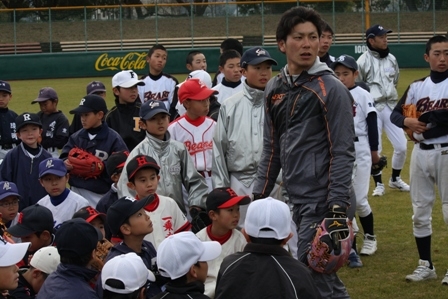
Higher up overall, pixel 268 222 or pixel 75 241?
pixel 268 222

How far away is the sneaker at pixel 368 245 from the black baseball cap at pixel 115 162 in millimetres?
2752

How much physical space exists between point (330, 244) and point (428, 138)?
8.49 feet

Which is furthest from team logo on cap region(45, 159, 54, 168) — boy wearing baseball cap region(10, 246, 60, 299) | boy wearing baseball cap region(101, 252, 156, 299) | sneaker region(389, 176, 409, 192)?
sneaker region(389, 176, 409, 192)

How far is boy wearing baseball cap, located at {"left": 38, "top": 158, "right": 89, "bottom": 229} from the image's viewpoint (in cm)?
708

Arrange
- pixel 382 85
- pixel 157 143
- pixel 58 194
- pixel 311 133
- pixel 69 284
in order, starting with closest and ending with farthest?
pixel 69 284 < pixel 311 133 < pixel 157 143 < pixel 58 194 < pixel 382 85

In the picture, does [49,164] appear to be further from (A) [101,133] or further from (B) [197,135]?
(B) [197,135]

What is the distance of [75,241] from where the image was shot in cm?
475

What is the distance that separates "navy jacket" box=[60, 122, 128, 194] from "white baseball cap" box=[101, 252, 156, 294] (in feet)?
10.8

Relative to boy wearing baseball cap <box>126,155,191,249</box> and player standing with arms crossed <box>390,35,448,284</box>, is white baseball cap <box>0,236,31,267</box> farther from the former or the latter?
player standing with arms crossed <box>390,35,448,284</box>

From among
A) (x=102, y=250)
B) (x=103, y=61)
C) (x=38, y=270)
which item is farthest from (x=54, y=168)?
(x=103, y=61)

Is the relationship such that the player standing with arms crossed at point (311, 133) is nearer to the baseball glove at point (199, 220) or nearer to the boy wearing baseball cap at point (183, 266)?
the boy wearing baseball cap at point (183, 266)

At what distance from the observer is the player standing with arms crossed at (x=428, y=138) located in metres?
6.97

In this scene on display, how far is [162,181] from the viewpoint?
270 inches

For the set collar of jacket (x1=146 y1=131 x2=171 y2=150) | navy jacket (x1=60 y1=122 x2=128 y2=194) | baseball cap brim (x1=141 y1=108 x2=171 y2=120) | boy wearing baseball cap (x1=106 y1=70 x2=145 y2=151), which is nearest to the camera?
collar of jacket (x1=146 y1=131 x2=171 y2=150)
